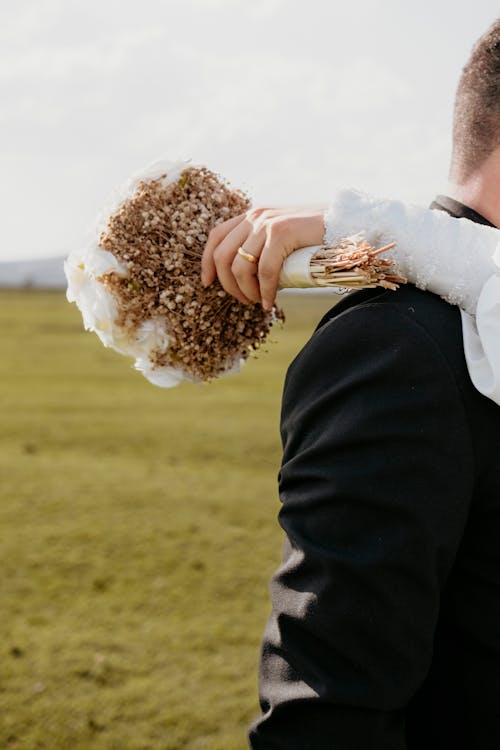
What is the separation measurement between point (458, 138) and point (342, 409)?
2.20 feet

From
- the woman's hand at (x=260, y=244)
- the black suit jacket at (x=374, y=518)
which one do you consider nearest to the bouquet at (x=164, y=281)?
the woman's hand at (x=260, y=244)

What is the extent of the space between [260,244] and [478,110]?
1.70ft

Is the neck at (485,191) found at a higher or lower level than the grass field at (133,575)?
higher

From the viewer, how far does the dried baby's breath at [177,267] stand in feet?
6.01

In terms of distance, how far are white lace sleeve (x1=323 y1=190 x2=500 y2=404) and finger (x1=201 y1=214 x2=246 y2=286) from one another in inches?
8.3

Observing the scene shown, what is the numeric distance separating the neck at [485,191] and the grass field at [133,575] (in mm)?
609

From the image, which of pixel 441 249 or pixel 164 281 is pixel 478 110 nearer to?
pixel 441 249

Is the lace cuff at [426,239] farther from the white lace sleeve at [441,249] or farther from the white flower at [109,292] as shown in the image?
the white flower at [109,292]

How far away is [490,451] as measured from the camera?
1.43 meters

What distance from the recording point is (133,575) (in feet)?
25.0

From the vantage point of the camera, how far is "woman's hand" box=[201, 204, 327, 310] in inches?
64.0

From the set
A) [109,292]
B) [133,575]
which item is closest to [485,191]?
[109,292]

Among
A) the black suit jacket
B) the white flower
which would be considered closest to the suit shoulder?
the black suit jacket

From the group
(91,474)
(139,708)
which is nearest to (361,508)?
(139,708)
